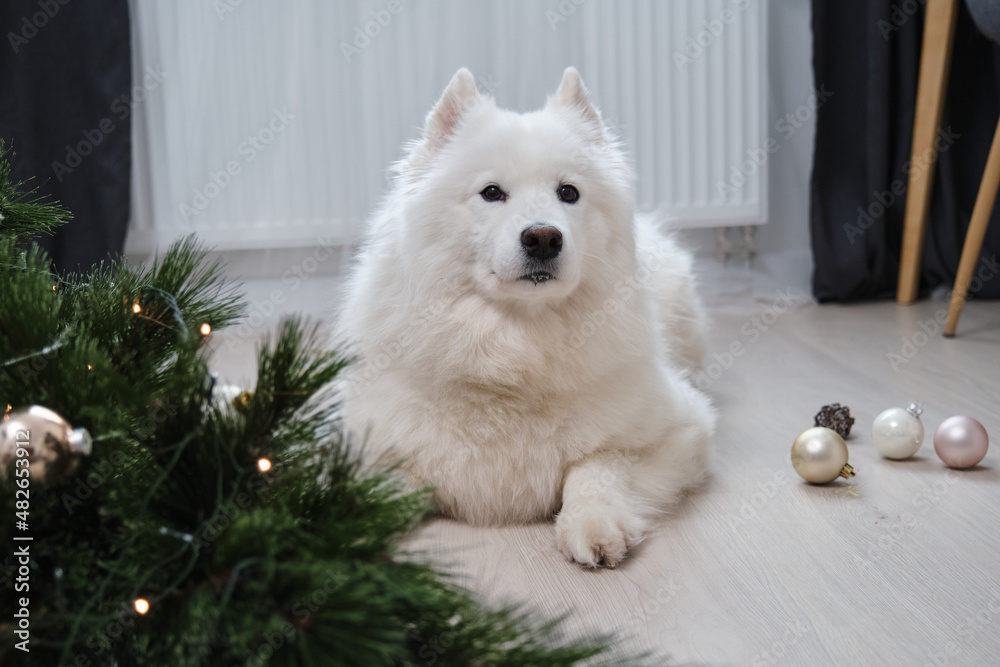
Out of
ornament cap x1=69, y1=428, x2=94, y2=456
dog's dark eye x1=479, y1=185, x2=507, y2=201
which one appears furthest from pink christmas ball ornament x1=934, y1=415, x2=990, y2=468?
ornament cap x1=69, y1=428, x2=94, y2=456

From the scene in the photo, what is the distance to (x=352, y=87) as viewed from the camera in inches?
149

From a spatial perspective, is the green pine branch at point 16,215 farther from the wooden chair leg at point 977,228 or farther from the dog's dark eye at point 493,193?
the wooden chair leg at point 977,228

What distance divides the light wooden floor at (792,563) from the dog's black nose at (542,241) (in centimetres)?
58

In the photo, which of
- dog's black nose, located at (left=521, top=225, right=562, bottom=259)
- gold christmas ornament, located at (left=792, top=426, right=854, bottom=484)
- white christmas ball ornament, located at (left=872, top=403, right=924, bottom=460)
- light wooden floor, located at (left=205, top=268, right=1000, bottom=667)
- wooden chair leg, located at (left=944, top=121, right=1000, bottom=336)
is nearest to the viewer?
light wooden floor, located at (left=205, top=268, right=1000, bottom=667)

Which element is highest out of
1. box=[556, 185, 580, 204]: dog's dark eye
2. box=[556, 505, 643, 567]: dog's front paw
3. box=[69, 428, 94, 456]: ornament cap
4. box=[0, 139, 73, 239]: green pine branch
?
box=[0, 139, 73, 239]: green pine branch

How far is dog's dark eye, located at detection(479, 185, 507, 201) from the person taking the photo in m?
1.74

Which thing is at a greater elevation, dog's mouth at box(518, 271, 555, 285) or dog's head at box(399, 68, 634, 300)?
dog's head at box(399, 68, 634, 300)

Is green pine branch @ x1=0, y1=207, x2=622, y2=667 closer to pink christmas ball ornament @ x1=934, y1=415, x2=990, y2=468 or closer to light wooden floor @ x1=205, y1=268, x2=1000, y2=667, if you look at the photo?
light wooden floor @ x1=205, y1=268, x2=1000, y2=667

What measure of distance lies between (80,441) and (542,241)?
1022mm

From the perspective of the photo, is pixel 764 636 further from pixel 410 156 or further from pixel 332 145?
pixel 332 145

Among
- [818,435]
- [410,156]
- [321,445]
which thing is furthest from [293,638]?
[818,435]

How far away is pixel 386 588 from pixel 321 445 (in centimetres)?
19

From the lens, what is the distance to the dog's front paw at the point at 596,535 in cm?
153

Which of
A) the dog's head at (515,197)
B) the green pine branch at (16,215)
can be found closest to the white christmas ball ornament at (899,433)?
the dog's head at (515,197)
